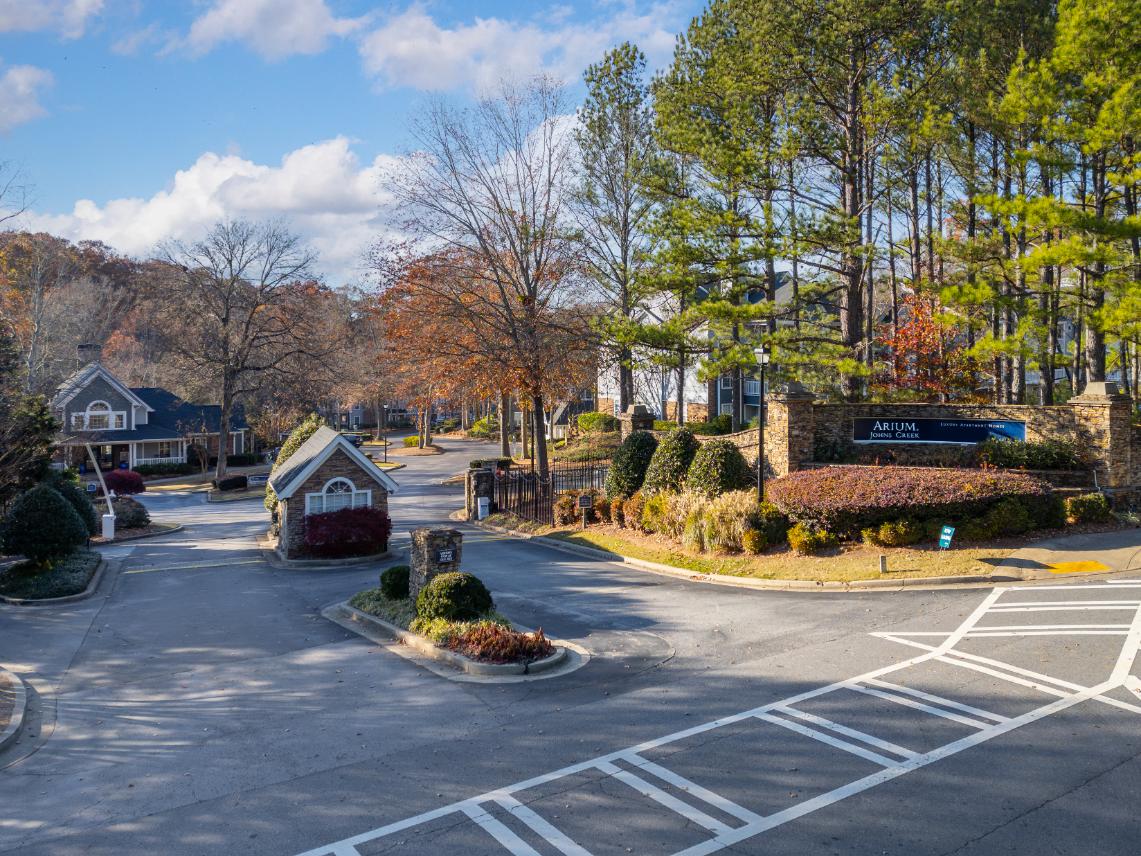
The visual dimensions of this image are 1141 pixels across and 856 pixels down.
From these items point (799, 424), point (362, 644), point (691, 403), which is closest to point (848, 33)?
point (799, 424)

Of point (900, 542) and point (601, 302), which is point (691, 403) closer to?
point (601, 302)

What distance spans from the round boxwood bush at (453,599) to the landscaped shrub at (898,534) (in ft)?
29.6

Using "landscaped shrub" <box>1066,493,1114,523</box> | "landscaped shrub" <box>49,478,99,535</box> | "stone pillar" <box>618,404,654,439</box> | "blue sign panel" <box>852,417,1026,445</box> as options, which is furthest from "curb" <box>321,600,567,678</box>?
"landscaped shrub" <box>49,478,99,535</box>

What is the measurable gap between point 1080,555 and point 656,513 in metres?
10.0

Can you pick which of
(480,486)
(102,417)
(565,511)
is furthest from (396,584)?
(102,417)

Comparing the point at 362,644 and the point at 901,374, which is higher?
the point at 901,374

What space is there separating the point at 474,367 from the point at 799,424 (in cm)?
1890

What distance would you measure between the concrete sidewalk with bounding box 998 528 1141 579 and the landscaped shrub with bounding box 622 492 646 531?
9.96m

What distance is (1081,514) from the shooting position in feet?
62.7

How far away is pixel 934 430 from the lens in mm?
21797

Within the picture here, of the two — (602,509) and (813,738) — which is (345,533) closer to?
(602,509)

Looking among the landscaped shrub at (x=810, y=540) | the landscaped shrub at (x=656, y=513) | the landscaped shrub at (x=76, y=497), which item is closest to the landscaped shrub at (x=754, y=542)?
the landscaped shrub at (x=810, y=540)

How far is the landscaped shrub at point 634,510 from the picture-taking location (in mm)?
24469

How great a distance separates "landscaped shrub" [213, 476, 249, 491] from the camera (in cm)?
4812
